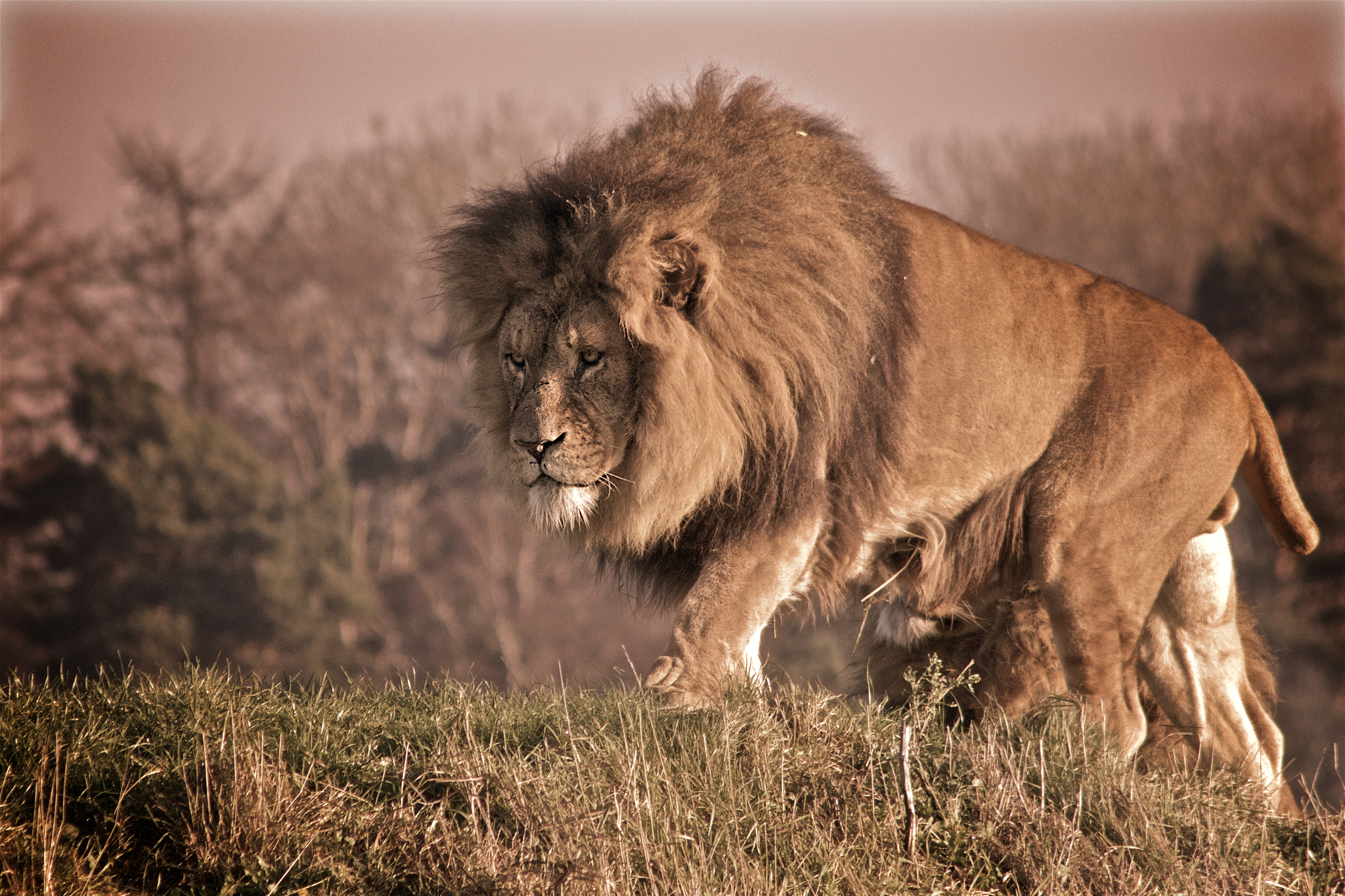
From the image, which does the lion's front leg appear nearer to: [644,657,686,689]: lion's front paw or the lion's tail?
[644,657,686,689]: lion's front paw


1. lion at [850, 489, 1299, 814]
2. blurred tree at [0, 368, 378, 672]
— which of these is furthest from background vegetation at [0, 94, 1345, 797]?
lion at [850, 489, 1299, 814]

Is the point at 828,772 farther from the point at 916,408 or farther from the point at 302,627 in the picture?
the point at 302,627

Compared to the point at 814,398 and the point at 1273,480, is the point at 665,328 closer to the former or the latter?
the point at 814,398

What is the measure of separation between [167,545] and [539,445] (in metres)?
21.4

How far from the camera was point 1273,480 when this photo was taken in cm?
464

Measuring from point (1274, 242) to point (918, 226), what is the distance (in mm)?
22286

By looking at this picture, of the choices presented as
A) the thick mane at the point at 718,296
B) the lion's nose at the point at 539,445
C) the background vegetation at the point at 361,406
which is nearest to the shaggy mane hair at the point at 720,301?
the thick mane at the point at 718,296

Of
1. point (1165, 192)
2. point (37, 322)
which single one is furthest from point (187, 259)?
point (1165, 192)

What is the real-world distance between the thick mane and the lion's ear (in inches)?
0.6

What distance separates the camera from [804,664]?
74.3 ft

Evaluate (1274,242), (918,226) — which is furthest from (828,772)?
(1274,242)

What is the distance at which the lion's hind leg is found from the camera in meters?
4.72

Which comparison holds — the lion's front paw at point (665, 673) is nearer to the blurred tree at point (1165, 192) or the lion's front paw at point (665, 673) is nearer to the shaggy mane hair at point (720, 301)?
the shaggy mane hair at point (720, 301)

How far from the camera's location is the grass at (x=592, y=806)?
2.87 meters
